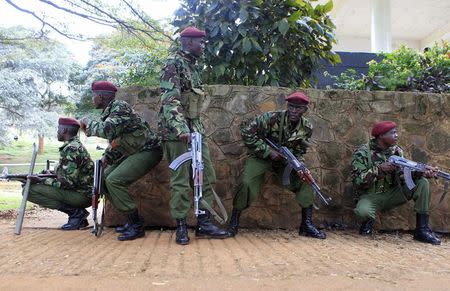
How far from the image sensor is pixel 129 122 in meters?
4.32

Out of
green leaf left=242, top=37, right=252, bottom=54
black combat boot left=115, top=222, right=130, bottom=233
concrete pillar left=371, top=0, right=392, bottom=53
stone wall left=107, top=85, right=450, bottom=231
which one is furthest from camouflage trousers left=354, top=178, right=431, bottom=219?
concrete pillar left=371, top=0, right=392, bottom=53

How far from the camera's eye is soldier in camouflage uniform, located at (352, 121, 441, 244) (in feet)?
15.3

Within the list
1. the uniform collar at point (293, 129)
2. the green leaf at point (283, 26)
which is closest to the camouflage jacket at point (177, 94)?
the uniform collar at point (293, 129)

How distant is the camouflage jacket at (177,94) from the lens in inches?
160

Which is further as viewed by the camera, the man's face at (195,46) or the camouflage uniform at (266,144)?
the camouflage uniform at (266,144)

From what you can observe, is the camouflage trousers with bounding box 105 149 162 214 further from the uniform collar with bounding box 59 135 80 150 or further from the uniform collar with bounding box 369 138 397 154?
the uniform collar with bounding box 369 138 397 154

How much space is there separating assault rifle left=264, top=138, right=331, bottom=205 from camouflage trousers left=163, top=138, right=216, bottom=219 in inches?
28.4

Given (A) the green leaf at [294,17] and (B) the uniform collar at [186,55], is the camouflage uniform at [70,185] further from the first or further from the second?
(A) the green leaf at [294,17]

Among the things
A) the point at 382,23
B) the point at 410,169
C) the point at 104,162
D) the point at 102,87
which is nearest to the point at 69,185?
the point at 104,162

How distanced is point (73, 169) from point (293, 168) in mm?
2440

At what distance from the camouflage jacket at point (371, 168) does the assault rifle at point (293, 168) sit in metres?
0.54

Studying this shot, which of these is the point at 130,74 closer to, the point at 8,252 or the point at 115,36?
the point at 115,36

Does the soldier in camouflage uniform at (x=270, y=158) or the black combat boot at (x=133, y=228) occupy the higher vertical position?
the soldier in camouflage uniform at (x=270, y=158)

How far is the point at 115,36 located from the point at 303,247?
25.3ft
